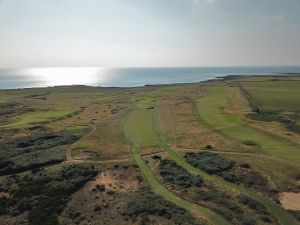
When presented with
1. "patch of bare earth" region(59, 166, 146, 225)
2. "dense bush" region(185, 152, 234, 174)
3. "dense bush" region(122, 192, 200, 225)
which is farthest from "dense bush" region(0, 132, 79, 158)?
"dense bush" region(122, 192, 200, 225)

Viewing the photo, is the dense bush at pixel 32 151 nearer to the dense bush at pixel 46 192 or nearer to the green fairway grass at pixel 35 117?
the dense bush at pixel 46 192

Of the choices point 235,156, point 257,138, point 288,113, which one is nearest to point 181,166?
point 235,156

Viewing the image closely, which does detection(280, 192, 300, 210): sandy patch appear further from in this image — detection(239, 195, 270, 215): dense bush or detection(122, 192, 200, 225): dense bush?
detection(122, 192, 200, 225): dense bush

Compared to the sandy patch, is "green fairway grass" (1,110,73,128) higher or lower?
higher

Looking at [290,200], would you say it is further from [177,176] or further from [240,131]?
[240,131]

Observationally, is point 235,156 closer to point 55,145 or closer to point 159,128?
point 159,128

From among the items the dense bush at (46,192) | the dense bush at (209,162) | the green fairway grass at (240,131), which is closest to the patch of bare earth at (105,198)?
the dense bush at (46,192)

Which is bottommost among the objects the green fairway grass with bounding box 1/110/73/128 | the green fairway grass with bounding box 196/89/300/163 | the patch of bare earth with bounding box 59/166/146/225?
the patch of bare earth with bounding box 59/166/146/225

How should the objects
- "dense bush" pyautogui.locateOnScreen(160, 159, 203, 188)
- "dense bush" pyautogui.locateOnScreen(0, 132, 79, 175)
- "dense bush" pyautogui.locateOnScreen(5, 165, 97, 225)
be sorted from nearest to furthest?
"dense bush" pyautogui.locateOnScreen(5, 165, 97, 225) → "dense bush" pyautogui.locateOnScreen(160, 159, 203, 188) → "dense bush" pyautogui.locateOnScreen(0, 132, 79, 175)
